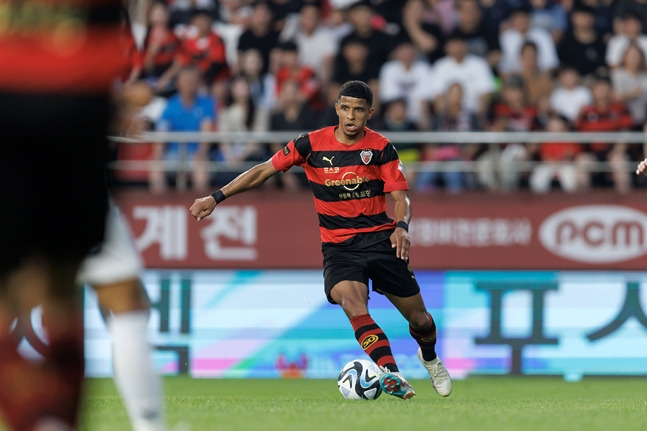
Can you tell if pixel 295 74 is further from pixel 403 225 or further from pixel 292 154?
pixel 403 225

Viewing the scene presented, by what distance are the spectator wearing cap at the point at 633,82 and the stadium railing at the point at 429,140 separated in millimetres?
989

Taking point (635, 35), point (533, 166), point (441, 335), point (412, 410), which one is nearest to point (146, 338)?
point (412, 410)

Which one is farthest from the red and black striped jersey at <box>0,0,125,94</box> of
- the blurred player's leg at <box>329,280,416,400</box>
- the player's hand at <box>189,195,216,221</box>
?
the blurred player's leg at <box>329,280,416,400</box>

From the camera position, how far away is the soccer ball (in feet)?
29.7

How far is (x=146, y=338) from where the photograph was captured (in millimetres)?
4621

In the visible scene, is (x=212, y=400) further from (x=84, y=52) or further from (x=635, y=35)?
(x=635, y=35)

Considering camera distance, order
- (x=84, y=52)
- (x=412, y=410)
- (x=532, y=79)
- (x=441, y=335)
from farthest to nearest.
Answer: (x=532, y=79), (x=441, y=335), (x=412, y=410), (x=84, y=52)

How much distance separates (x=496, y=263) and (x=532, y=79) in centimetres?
260

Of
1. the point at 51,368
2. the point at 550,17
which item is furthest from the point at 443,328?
the point at 51,368

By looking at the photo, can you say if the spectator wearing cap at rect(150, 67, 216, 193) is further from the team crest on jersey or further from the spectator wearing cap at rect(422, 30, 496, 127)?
the team crest on jersey

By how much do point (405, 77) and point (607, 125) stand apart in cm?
236

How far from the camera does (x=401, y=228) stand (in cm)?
898

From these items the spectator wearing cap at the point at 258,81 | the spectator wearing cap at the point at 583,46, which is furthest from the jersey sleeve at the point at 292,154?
the spectator wearing cap at the point at 583,46

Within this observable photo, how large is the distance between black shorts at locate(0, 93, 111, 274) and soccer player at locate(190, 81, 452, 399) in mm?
5530
